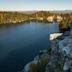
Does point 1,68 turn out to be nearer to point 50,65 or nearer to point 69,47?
point 50,65

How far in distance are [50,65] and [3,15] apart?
85288 millimetres

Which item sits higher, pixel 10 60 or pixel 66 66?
pixel 66 66

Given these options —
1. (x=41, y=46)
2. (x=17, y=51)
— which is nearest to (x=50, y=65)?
(x=17, y=51)

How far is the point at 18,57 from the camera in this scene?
93.4ft

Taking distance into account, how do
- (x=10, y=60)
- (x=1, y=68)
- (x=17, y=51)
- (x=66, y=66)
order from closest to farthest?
(x=66, y=66) → (x=1, y=68) → (x=10, y=60) → (x=17, y=51)

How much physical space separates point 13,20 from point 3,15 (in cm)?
656

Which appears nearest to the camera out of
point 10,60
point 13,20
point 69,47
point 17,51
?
point 69,47

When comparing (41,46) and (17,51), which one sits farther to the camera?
(41,46)

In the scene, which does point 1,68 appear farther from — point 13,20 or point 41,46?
point 13,20

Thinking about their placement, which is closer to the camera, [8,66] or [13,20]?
[8,66]

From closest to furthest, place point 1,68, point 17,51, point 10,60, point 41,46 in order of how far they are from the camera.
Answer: point 1,68
point 10,60
point 17,51
point 41,46

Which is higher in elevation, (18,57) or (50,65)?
(50,65)

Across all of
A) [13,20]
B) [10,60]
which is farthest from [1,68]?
[13,20]

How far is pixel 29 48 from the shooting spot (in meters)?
33.6
